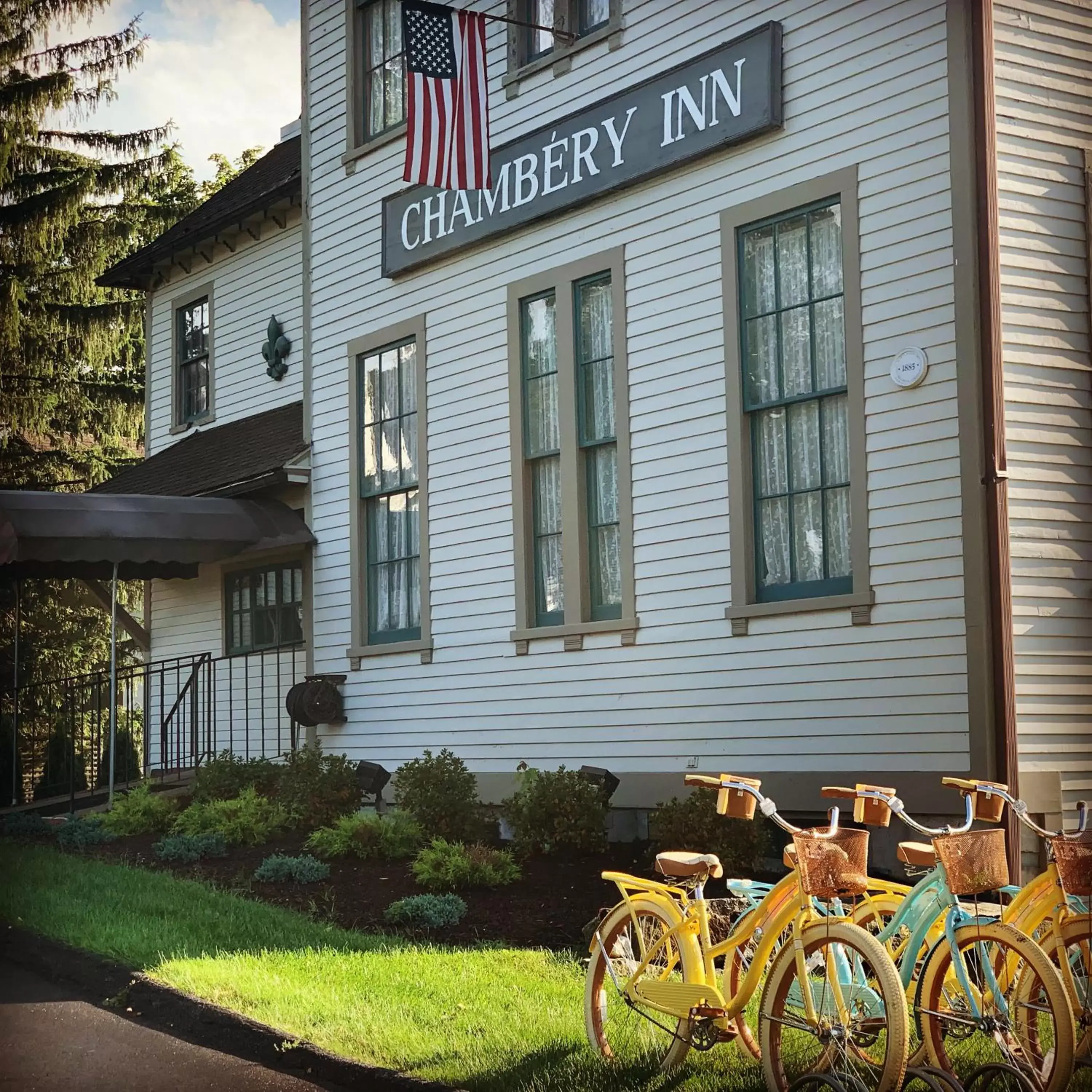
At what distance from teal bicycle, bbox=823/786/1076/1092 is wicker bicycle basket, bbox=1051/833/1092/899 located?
0.62ft

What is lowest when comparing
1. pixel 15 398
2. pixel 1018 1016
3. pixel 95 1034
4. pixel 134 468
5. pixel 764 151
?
pixel 95 1034

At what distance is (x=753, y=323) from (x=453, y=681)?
4.51m

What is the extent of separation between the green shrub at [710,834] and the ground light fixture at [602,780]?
3.95ft

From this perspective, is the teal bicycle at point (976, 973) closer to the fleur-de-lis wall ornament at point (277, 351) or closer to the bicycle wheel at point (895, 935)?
the bicycle wheel at point (895, 935)

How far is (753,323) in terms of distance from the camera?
1053 centimetres

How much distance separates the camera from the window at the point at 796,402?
9.77m

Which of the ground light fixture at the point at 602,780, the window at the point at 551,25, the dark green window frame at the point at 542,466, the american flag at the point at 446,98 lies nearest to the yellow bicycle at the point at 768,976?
the ground light fixture at the point at 602,780

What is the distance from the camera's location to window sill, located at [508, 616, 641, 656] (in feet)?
37.3

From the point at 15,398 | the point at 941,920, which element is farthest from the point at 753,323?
the point at 15,398

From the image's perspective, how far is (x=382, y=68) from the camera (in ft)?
47.9

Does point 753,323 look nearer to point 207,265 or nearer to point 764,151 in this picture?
point 764,151

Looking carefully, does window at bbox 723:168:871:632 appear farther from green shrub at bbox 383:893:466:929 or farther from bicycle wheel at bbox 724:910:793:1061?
bicycle wheel at bbox 724:910:793:1061

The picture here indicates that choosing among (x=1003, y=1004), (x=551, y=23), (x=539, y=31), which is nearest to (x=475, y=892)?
(x=1003, y=1004)

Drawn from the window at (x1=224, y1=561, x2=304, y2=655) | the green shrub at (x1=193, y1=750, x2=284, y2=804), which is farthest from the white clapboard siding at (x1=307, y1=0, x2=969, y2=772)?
the green shrub at (x1=193, y1=750, x2=284, y2=804)
